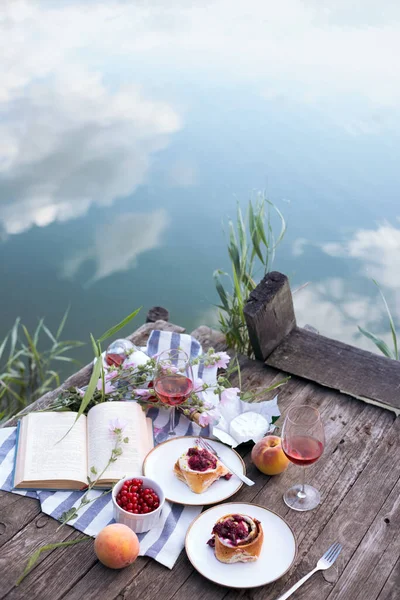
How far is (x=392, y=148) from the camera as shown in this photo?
284 inches

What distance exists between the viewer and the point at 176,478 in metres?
1.96

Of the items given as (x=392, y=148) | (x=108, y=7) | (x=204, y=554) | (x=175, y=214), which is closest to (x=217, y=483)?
(x=204, y=554)

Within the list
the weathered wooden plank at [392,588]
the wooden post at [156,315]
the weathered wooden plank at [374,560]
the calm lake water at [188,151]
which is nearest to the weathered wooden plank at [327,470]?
the weathered wooden plank at [374,560]

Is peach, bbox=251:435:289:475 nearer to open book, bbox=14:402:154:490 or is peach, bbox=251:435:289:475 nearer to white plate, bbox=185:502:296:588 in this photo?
white plate, bbox=185:502:296:588

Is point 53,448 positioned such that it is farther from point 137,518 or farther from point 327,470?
point 327,470

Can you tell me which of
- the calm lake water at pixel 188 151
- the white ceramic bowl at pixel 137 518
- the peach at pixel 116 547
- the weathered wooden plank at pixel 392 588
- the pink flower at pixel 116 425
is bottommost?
the calm lake water at pixel 188 151

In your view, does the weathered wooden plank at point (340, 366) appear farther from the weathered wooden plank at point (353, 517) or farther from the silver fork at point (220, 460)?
the silver fork at point (220, 460)

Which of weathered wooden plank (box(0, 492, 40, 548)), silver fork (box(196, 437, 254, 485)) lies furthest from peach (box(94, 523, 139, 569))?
silver fork (box(196, 437, 254, 485))

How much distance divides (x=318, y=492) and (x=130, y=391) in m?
0.75

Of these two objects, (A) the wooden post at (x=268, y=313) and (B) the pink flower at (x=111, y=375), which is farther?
(A) the wooden post at (x=268, y=313)

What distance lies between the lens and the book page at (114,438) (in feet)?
6.48

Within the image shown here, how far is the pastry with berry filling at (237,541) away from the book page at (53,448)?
47 cm

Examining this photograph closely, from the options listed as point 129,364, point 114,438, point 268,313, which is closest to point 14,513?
point 114,438

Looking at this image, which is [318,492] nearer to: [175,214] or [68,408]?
[68,408]
